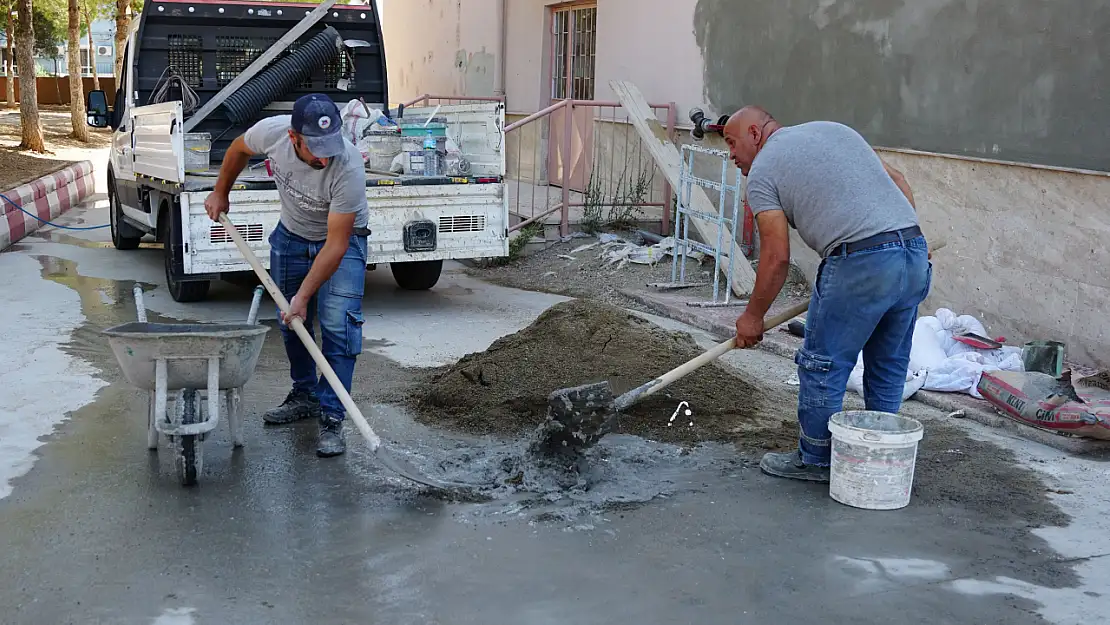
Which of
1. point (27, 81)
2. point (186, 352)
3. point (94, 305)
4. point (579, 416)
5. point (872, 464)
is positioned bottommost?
point (94, 305)

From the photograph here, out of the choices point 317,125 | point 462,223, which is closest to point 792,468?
point 317,125

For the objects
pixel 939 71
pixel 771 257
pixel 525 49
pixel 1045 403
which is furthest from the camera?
pixel 525 49

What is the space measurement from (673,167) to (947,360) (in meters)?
3.93

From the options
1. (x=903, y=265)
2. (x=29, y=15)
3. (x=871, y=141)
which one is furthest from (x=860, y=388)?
(x=29, y=15)

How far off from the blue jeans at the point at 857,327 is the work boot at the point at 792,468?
35 millimetres

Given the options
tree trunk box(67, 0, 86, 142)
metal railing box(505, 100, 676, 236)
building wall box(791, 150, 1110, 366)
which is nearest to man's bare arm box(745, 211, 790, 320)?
building wall box(791, 150, 1110, 366)

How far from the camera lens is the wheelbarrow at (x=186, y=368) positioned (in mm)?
4371

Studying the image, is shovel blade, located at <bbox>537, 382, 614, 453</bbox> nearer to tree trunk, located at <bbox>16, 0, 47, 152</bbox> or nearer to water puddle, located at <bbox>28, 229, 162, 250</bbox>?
water puddle, located at <bbox>28, 229, 162, 250</bbox>

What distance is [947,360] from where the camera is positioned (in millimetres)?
6777

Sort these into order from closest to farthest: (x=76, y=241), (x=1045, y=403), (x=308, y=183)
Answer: (x=308, y=183) < (x=1045, y=403) < (x=76, y=241)

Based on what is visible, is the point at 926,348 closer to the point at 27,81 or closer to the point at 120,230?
the point at 120,230

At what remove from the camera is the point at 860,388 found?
6.53 m

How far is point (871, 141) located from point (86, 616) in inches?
271

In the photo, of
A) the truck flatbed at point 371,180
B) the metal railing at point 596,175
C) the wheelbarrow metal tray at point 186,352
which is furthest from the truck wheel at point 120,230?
the wheelbarrow metal tray at point 186,352
